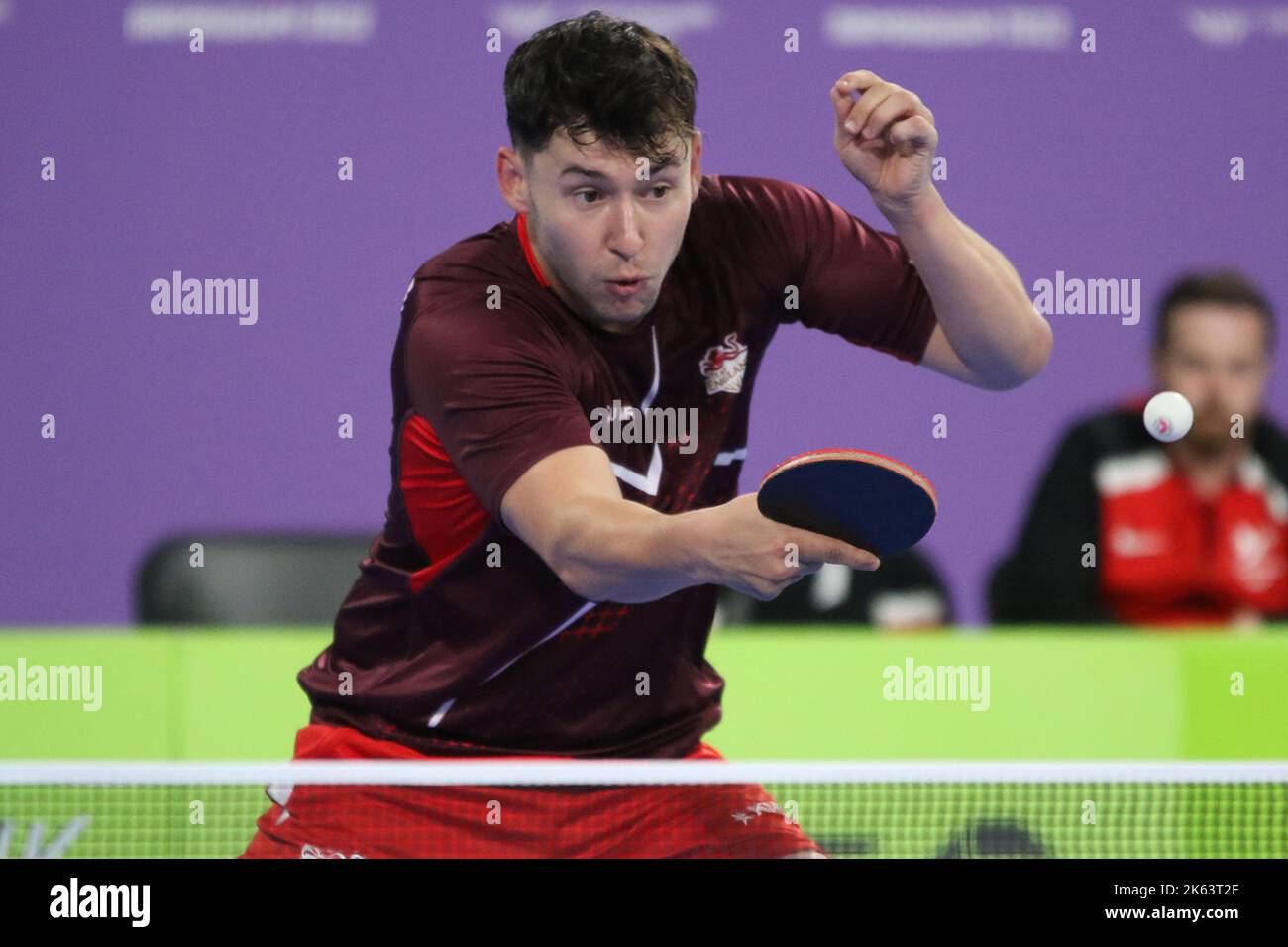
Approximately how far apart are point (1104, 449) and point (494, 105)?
2392 millimetres

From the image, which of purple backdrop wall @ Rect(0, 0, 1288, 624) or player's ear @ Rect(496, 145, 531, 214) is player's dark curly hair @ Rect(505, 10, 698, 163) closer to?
player's ear @ Rect(496, 145, 531, 214)

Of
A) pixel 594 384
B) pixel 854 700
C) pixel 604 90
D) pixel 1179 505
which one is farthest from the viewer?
pixel 1179 505

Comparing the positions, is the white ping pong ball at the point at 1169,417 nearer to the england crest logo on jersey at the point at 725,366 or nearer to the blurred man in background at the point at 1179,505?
the england crest logo on jersey at the point at 725,366

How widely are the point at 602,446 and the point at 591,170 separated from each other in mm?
443

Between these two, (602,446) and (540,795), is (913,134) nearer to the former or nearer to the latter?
(602,446)

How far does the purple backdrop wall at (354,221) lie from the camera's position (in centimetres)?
606

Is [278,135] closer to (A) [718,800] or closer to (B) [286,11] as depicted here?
(B) [286,11]

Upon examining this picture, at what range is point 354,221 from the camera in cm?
609

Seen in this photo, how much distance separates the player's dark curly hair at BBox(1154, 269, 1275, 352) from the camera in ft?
17.4

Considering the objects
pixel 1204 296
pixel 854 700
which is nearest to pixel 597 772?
pixel 854 700

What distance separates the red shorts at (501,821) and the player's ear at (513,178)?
0.95 metres

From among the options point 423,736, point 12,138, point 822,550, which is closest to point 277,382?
point 12,138

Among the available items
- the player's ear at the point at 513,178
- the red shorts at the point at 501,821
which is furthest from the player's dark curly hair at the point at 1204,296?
the player's ear at the point at 513,178

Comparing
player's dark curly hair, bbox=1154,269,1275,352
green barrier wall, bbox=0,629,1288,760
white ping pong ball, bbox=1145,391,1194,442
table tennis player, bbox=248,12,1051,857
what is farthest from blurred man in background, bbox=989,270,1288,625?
table tennis player, bbox=248,12,1051,857
